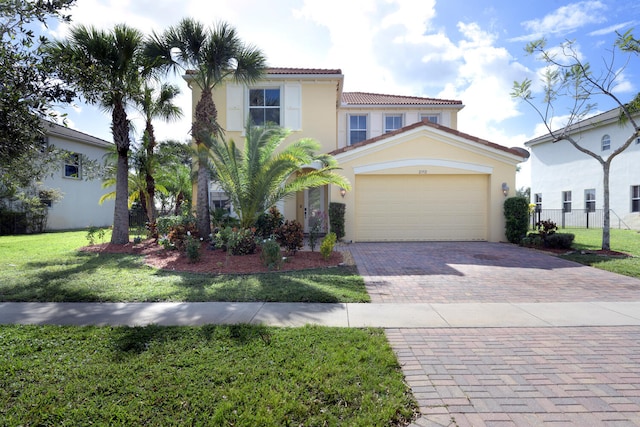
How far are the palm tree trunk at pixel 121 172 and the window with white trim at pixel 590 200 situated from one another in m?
27.0

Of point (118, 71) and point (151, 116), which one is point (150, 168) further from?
point (118, 71)

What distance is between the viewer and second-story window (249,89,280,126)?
15734 mm

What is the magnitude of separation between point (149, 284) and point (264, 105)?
10.9 metres

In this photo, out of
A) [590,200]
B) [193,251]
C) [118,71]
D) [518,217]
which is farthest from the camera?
[590,200]

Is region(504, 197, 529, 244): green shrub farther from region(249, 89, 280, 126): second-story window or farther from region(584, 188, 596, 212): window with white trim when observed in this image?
region(584, 188, 596, 212): window with white trim

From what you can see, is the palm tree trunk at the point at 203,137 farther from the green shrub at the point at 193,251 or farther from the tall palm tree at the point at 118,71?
the green shrub at the point at 193,251

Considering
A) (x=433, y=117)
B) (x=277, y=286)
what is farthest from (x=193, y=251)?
(x=433, y=117)

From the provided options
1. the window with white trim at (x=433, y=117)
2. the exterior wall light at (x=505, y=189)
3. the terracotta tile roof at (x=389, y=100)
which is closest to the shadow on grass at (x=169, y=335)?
the exterior wall light at (x=505, y=189)

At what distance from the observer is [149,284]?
715 centimetres

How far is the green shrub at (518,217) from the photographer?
42.9 feet

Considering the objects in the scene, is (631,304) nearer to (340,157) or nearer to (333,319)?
(333,319)

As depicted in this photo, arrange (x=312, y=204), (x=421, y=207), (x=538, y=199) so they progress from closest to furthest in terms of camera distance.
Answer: (x=421, y=207)
(x=312, y=204)
(x=538, y=199)

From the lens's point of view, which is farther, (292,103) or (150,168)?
(292,103)

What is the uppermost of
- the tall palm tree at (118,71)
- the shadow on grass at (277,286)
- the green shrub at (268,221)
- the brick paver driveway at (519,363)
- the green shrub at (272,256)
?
the tall palm tree at (118,71)
